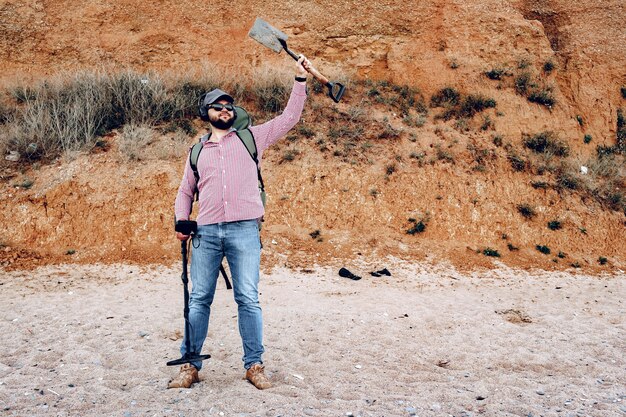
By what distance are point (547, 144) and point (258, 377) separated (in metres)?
10.3

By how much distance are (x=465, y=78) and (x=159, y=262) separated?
8.85 meters

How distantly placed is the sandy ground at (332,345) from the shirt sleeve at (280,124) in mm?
1785

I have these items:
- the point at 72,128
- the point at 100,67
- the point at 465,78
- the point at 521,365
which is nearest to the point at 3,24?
the point at 100,67

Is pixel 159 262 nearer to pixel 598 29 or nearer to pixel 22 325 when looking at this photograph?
pixel 22 325

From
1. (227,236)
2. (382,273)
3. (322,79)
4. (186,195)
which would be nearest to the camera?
(227,236)

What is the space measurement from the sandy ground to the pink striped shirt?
1.22m

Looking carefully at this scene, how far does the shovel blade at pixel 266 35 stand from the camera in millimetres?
3984

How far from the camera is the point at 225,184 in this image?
334 cm

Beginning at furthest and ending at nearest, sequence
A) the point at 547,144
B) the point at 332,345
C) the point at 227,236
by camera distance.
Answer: the point at 547,144 < the point at 332,345 < the point at 227,236

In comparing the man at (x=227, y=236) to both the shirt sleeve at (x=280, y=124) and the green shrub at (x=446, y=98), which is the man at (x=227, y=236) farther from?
the green shrub at (x=446, y=98)

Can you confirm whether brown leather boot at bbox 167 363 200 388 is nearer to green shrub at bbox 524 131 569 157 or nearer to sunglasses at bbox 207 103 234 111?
sunglasses at bbox 207 103 234 111

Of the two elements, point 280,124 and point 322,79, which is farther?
point 322,79

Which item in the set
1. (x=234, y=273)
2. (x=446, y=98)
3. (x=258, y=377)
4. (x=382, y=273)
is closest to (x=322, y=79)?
(x=234, y=273)

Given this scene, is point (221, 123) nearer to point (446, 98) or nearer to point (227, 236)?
point (227, 236)
